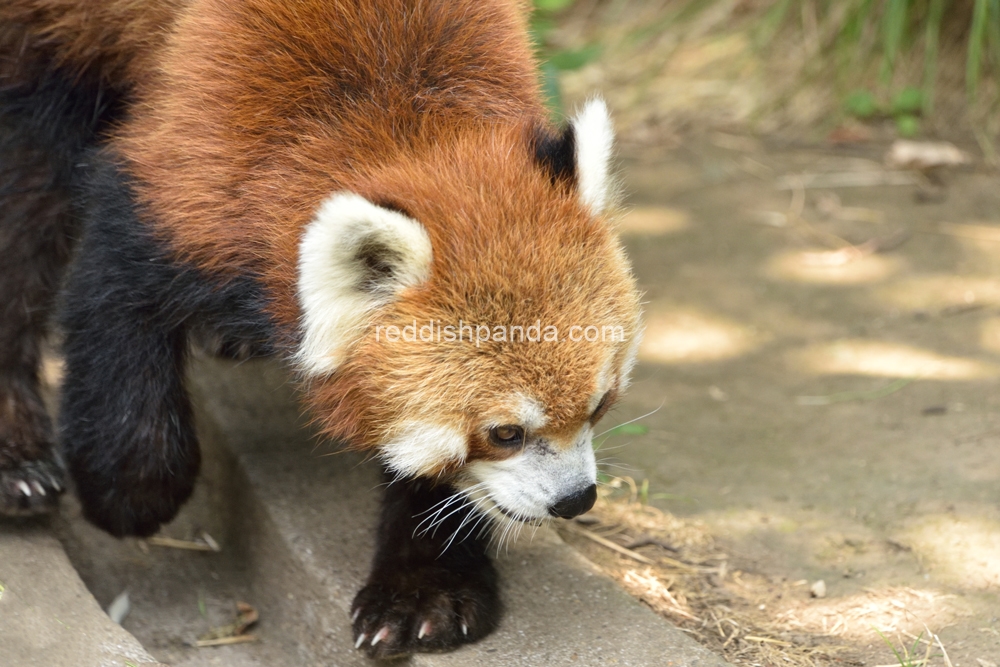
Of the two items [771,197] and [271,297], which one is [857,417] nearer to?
[771,197]

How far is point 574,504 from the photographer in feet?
8.57

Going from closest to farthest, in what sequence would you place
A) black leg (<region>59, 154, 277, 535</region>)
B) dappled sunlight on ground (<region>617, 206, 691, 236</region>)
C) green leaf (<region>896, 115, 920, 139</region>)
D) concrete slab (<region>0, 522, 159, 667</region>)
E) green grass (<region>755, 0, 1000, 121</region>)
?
concrete slab (<region>0, 522, 159, 667</region>) → black leg (<region>59, 154, 277, 535</region>) → dappled sunlight on ground (<region>617, 206, 691, 236</region>) → green grass (<region>755, 0, 1000, 121</region>) → green leaf (<region>896, 115, 920, 139</region>)

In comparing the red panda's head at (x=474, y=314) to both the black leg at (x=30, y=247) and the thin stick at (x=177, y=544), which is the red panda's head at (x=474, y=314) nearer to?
the black leg at (x=30, y=247)

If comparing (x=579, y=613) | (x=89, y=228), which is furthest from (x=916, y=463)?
(x=89, y=228)

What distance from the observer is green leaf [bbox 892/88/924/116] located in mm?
6102

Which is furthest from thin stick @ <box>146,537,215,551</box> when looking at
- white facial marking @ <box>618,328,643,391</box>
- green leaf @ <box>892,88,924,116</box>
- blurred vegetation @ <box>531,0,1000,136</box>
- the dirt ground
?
green leaf @ <box>892,88,924,116</box>

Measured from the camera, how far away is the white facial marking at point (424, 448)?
97.9 inches

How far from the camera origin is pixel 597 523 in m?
3.57

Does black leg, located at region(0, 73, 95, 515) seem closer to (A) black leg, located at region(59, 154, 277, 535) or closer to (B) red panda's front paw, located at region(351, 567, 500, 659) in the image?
(A) black leg, located at region(59, 154, 277, 535)

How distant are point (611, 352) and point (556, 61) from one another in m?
2.67

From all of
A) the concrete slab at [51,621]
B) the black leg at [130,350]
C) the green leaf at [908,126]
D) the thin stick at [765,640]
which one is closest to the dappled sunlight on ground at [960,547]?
the thin stick at [765,640]

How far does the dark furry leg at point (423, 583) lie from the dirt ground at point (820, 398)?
0.54 m

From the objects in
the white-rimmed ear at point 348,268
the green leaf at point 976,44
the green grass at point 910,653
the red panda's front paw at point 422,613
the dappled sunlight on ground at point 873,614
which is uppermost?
the white-rimmed ear at point 348,268

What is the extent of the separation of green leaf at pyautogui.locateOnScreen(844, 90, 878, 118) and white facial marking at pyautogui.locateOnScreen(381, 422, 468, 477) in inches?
185
